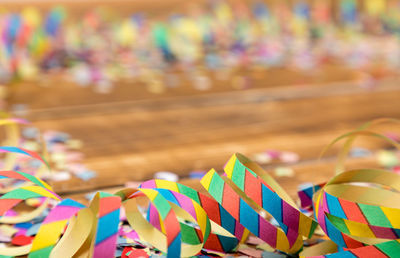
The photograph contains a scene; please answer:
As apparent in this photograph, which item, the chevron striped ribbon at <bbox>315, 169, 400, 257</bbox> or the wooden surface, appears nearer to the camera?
the chevron striped ribbon at <bbox>315, 169, 400, 257</bbox>

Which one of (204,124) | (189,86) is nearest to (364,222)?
(204,124)

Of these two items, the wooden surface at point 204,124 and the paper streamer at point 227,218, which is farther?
the wooden surface at point 204,124

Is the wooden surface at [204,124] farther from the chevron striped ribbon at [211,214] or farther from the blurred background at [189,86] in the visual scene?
the chevron striped ribbon at [211,214]

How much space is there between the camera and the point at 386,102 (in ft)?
4.55

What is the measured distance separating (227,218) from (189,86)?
834mm

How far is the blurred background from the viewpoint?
101 cm

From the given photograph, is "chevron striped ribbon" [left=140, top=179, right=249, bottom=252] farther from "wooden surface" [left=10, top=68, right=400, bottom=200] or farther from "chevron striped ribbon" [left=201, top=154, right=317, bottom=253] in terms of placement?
"wooden surface" [left=10, top=68, right=400, bottom=200]

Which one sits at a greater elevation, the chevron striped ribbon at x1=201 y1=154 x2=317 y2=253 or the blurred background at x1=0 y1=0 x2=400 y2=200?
the blurred background at x1=0 y1=0 x2=400 y2=200

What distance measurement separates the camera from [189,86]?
1479 mm

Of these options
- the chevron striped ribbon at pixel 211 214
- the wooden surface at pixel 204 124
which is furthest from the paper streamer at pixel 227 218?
the wooden surface at pixel 204 124

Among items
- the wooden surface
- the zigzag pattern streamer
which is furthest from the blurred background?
the zigzag pattern streamer

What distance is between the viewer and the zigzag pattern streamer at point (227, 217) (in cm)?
61

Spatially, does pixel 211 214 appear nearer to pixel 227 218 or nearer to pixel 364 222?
pixel 227 218

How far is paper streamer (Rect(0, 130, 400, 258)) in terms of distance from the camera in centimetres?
61
